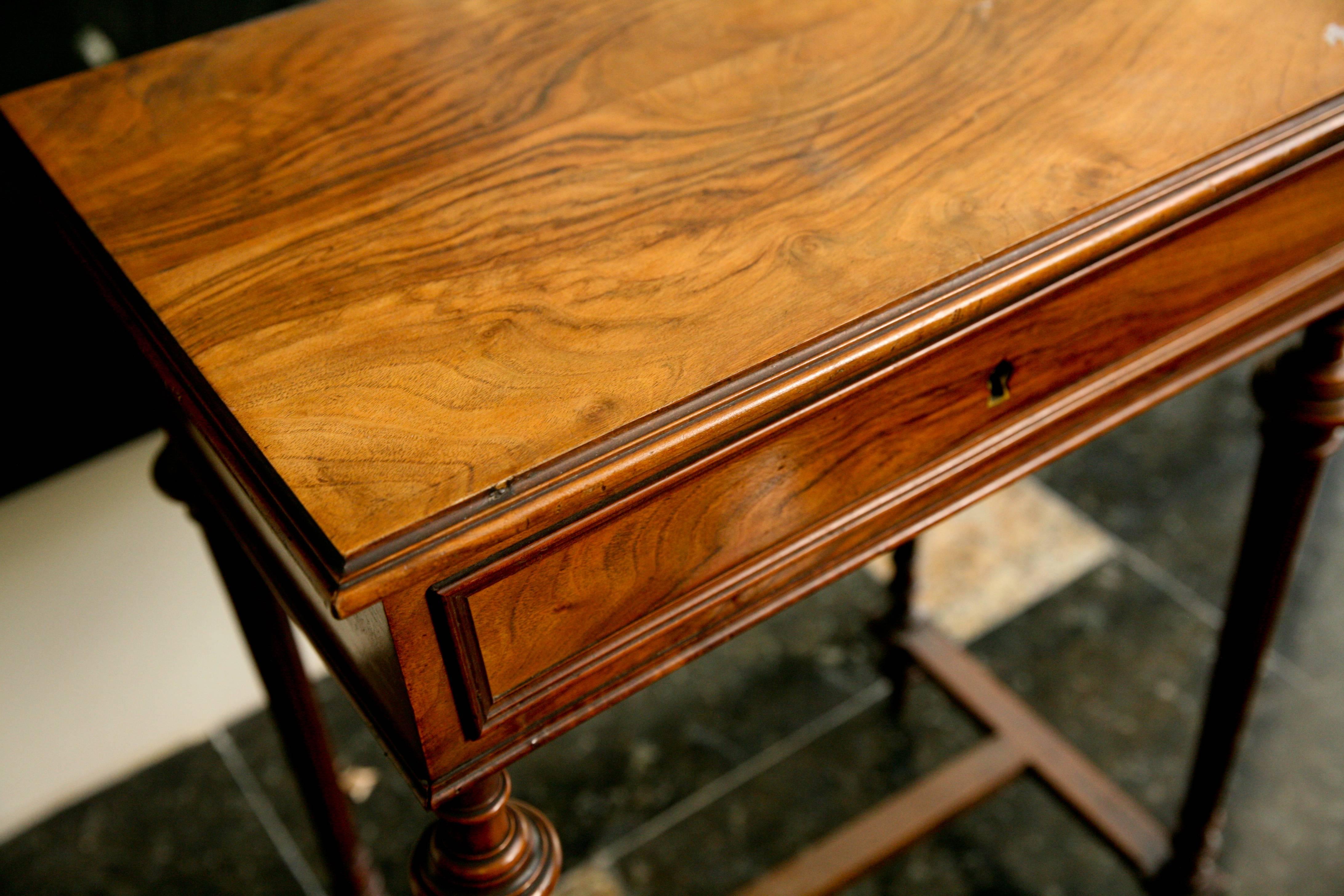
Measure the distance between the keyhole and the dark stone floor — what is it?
736 mm

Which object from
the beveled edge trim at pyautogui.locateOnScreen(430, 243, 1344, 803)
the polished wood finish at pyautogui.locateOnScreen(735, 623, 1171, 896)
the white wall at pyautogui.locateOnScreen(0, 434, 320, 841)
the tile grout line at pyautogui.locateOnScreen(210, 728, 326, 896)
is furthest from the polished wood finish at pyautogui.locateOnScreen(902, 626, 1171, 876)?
the white wall at pyautogui.locateOnScreen(0, 434, 320, 841)

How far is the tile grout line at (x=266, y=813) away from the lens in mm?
1436

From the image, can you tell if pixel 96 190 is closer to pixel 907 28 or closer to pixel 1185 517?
pixel 907 28

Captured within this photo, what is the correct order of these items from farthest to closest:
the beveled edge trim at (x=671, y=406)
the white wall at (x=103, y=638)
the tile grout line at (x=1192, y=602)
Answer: the tile grout line at (x=1192, y=602)
the white wall at (x=103, y=638)
the beveled edge trim at (x=671, y=406)

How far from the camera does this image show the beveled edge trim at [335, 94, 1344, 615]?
0.54 meters

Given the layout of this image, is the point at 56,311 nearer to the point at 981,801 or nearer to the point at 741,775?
the point at 741,775

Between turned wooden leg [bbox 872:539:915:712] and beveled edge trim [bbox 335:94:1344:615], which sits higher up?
beveled edge trim [bbox 335:94:1344:615]

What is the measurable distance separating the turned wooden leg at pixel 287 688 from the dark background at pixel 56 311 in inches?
7.8

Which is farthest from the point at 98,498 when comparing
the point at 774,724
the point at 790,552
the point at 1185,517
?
the point at 1185,517

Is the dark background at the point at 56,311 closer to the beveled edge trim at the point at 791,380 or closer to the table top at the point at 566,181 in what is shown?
the table top at the point at 566,181

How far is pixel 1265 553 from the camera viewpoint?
1.04m

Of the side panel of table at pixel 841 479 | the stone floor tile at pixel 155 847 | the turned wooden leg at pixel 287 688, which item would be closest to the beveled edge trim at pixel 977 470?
the side panel of table at pixel 841 479

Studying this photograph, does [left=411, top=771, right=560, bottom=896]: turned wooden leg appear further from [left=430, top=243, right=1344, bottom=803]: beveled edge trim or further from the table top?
the table top


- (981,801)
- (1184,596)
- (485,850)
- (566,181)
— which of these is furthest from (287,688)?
(1184,596)
